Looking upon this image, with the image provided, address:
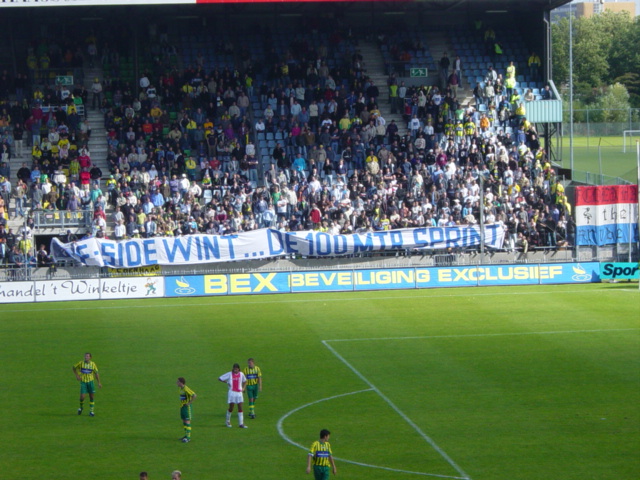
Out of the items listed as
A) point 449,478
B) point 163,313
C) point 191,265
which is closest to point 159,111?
point 191,265

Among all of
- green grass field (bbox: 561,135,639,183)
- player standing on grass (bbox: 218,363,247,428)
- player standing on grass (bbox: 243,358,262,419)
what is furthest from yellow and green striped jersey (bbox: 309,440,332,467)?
green grass field (bbox: 561,135,639,183)

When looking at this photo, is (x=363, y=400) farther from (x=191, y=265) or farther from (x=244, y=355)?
(x=191, y=265)

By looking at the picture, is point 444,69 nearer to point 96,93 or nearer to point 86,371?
point 96,93

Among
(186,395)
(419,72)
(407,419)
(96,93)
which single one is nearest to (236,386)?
(186,395)

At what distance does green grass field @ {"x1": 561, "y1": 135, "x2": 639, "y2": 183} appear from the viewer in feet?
187

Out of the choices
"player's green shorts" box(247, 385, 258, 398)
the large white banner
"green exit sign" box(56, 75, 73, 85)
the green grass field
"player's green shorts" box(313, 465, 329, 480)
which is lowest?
"player's green shorts" box(247, 385, 258, 398)

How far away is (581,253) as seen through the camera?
1628 inches

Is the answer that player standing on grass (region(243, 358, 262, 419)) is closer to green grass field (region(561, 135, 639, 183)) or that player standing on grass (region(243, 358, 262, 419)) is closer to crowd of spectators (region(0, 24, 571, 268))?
crowd of spectators (region(0, 24, 571, 268))

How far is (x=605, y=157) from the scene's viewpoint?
6012 centimetres

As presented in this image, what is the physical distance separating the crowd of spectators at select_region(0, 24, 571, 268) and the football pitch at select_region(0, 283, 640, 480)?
541cm

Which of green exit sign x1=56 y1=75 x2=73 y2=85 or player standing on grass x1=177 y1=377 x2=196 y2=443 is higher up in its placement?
green exit sign x1=56 y1=75 x2=73 y2=85

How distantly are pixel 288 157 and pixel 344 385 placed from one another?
74.3 feet

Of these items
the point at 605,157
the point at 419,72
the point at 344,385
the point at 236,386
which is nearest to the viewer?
the point at 236,386

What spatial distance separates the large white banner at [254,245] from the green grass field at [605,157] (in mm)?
17526
